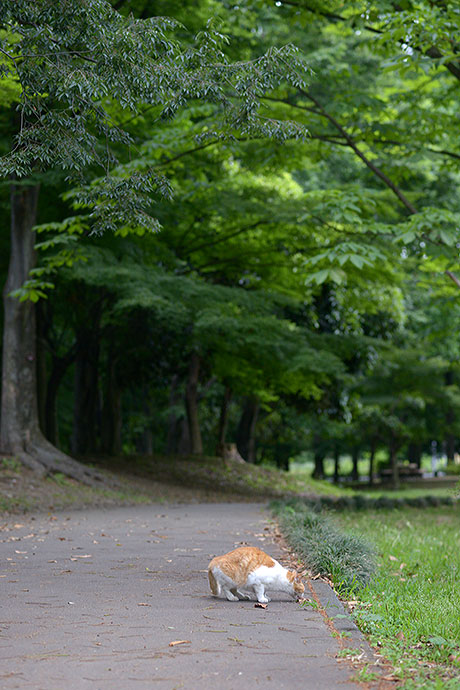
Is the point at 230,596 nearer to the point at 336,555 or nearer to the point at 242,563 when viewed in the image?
the point at 242,563

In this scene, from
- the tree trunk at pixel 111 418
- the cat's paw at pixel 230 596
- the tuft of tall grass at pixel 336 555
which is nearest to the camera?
the cat's paw at pixel 230 596

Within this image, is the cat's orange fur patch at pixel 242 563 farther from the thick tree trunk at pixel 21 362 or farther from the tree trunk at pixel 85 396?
the tree trunk at pixel 85 396

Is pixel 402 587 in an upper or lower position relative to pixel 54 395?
lower

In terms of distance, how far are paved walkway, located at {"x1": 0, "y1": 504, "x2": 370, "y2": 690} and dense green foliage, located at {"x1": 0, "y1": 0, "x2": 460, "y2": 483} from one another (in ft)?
11.0

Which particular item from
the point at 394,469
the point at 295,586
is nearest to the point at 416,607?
the point at 295,586

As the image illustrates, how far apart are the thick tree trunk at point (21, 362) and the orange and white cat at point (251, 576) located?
10.5m

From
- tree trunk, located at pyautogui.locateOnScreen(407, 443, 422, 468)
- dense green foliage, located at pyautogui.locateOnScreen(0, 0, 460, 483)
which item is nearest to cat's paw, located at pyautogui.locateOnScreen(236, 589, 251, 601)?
dense green foliage, located at pyautogui.locateOnScreen(0, 0, 460, 483)

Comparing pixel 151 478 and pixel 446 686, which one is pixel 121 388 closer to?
pixel 151 478

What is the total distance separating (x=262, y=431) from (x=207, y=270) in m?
16.2

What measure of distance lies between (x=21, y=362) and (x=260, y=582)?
37.5 ft

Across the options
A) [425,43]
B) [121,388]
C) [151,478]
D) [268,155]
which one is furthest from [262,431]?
[425,43]

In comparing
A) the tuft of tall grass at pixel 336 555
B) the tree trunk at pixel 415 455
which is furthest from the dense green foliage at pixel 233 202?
the tree trunk at pixel 415 455

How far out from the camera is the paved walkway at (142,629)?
155 inches

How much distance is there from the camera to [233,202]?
16781 millimetres
